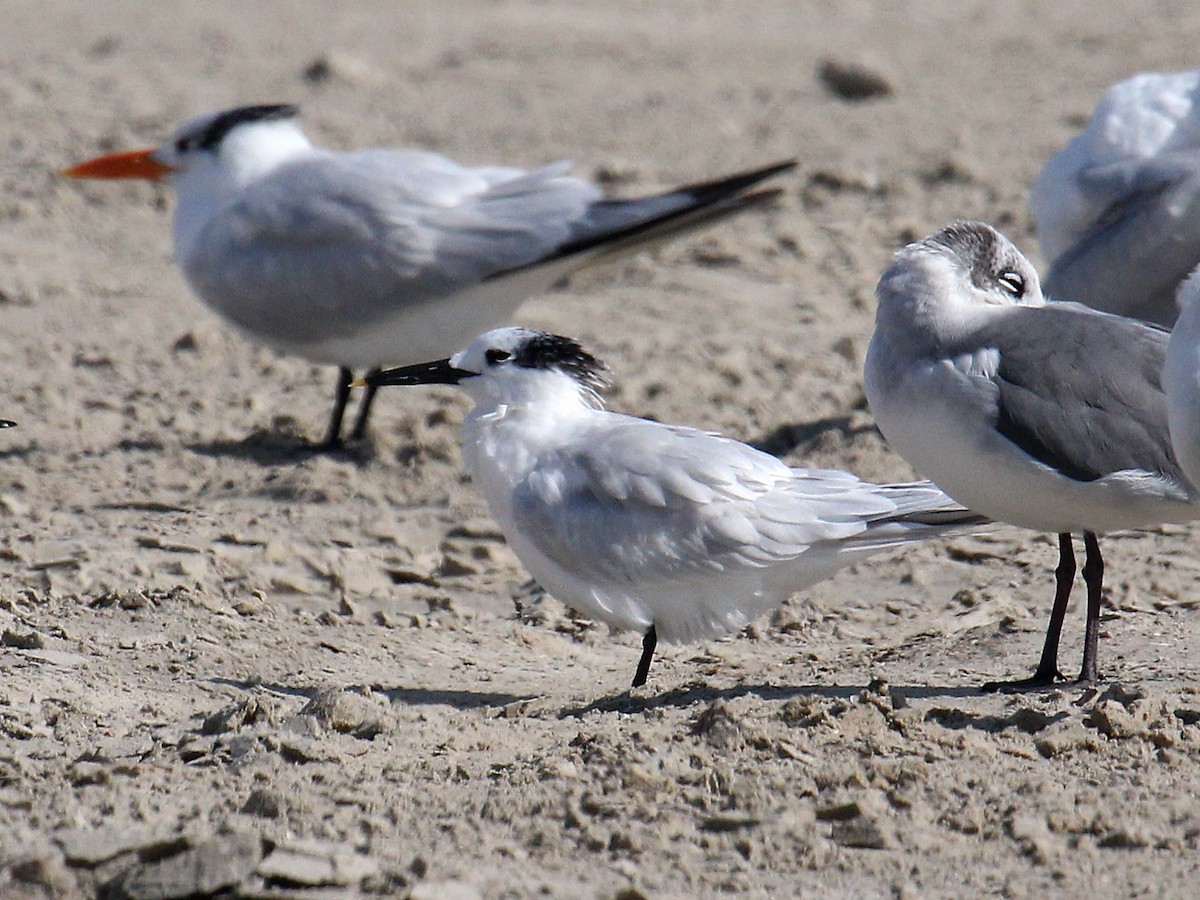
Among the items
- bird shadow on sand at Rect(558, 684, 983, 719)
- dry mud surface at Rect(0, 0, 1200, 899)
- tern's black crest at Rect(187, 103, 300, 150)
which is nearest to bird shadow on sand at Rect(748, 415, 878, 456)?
dry mud surface at Rect(0, 0, 1200, 899)

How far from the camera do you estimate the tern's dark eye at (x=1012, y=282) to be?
4.98m

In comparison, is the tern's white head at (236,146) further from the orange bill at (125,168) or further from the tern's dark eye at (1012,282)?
the tern's dark eye at (1012,282)

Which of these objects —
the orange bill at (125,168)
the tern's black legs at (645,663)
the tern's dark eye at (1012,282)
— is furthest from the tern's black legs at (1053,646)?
the orange bill at (125,168)

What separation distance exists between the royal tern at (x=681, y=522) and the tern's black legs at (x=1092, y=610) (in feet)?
1.06

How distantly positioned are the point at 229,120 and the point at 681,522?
3.64 metres

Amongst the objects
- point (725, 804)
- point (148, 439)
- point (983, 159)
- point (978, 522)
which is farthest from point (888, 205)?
point (725, 804)

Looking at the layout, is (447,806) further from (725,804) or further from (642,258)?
(642,258)

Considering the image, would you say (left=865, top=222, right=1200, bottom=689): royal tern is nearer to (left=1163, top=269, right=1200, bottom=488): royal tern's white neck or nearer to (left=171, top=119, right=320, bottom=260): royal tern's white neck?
(left=1163, top=269, right=1200, bottom=488): royal tern's white neck

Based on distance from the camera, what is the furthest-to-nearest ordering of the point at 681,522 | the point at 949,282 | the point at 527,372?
the point at 527,372, the point at 681,522, the point at 949,282

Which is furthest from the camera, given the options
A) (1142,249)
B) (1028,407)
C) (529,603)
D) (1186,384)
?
(1142,249)

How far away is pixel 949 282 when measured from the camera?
477 cm

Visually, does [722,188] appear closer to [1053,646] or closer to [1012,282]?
[1012,282]

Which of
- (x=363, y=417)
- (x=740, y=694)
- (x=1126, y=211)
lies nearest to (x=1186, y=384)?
(x=740, y=694)

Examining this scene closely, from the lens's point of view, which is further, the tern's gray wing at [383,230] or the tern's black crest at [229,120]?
the tern's black crest at [229,120]
